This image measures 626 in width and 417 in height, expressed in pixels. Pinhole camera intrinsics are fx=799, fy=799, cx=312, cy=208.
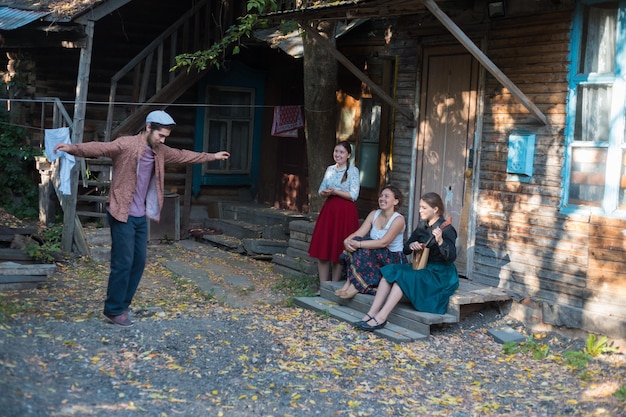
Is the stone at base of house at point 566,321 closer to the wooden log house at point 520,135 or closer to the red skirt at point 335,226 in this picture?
the wooden log house at point 520,135

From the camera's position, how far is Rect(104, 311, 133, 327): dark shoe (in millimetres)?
7172

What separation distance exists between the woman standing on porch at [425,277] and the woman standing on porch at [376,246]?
376 mm

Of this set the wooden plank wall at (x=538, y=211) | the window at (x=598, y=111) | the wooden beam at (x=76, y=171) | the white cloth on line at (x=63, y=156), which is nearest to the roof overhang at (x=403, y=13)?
the wooden plank wall at (x=538, y=211)

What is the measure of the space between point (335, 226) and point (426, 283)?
5.71ft

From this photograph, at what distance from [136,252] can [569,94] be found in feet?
14.5

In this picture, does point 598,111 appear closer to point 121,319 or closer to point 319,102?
point 319,102

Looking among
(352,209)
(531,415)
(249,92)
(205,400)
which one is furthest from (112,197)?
(249,92)

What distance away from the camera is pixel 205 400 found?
566 cm

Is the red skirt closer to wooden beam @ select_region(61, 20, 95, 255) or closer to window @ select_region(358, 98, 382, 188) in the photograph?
window @ select_region(358, 98, 382, 188)

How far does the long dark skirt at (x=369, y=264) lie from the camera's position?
834cm

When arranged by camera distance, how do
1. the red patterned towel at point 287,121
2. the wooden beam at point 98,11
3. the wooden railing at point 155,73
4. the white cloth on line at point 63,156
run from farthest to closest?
the red patterned towel at point 287,121 → the wooden railing at point 155,73 → the wooden beam at point 98,11 → the white cloth on line at point 63,156

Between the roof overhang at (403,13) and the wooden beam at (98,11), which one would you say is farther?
the wooden beam at (98,11)

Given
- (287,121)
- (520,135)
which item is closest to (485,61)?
(520,135)

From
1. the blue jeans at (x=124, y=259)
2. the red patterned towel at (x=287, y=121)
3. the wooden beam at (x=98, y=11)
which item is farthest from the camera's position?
the red patterned towel at (x=287, y=121)
